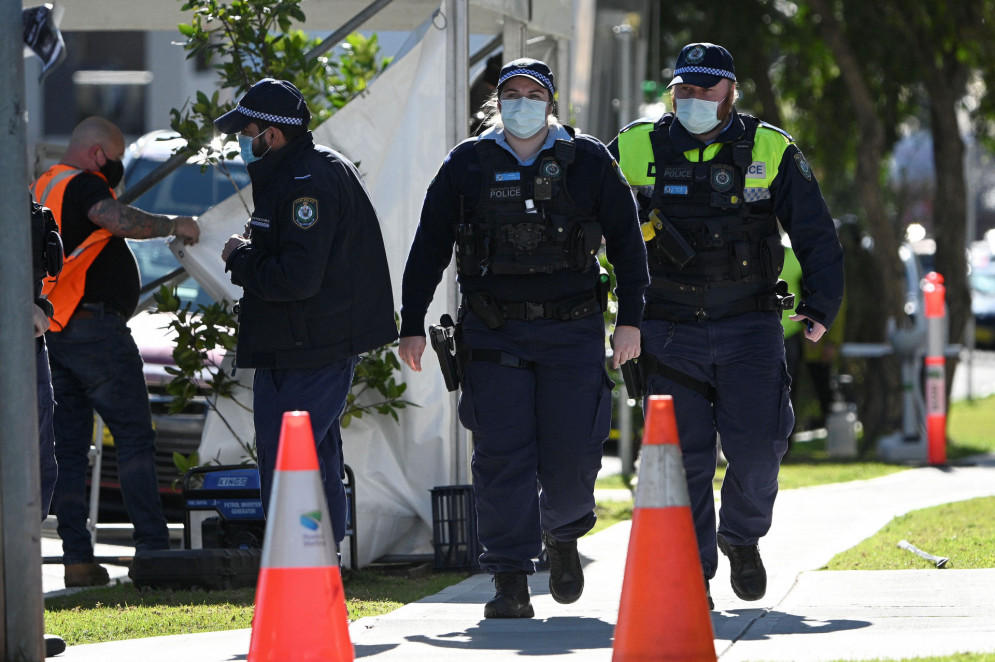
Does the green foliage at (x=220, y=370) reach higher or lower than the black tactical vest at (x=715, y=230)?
lower

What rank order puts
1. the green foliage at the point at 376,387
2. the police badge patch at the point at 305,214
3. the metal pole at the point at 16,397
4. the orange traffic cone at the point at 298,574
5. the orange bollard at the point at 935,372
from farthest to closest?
the orange bollard at the point at 935,372
the green foliage at the point at 376,387
the police badge patch at the point at 305,214
the metal pole at the point at 16,397
the orange traffic cone at the point at 298,574

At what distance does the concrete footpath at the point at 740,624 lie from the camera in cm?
483

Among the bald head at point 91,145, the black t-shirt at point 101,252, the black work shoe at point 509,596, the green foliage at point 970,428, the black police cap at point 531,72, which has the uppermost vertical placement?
the black police cap at point 531,72

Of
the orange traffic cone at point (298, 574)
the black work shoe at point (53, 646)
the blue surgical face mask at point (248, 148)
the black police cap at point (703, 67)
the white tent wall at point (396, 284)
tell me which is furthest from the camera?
the white tent wall at point (396, 284)

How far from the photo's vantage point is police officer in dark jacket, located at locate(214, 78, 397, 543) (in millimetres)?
5477

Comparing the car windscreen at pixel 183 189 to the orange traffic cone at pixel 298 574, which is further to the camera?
the car windscreen at pixel 183 189

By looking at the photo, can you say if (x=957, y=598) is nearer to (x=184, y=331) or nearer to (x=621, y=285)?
(x=621, y=285)

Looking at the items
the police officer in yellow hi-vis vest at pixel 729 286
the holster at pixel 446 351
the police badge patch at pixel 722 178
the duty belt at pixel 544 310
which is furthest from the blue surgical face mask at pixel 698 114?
the holster at pixel 446 351

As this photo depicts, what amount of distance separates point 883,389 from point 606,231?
9131mm

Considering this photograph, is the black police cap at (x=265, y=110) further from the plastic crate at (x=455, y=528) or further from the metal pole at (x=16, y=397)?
the plastic crate at (x=455, y=528)

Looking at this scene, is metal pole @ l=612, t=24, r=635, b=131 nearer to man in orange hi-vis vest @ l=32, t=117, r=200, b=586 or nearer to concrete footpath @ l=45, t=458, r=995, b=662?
man in orange hi-vis vest @ l=32, t=117, r=200, b=586

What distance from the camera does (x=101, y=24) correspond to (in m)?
8.68

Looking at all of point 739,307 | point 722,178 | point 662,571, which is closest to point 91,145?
point 722,178

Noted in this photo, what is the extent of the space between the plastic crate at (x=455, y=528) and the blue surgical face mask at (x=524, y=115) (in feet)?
6.78
